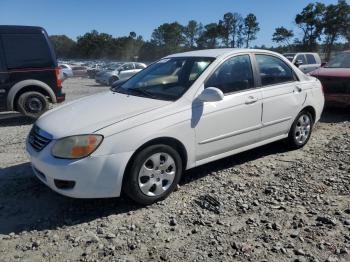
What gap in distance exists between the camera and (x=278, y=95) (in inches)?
202

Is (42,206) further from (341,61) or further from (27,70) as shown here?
(341,61)

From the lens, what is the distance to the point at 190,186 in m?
4.46

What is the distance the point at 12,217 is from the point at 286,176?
10.7 ft

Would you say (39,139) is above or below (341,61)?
below

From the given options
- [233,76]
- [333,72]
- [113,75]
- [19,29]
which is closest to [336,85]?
[333,72]

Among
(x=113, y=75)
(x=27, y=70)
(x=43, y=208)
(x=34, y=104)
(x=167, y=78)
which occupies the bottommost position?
(x=113, y=75)

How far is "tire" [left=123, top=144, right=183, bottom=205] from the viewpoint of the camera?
147 inches

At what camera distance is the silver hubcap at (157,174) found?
3850mm

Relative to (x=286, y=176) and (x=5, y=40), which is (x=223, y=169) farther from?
(x=5, y=40)

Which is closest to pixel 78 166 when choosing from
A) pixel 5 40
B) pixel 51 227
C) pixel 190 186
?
pixel 51 227

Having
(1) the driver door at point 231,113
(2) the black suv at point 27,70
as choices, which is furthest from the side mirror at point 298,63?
(1) the driver door at point 231,113

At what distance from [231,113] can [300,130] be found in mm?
1792

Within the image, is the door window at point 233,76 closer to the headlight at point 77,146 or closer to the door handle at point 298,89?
the door handle at point 298,89

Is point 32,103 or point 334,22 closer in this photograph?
point 32,103
